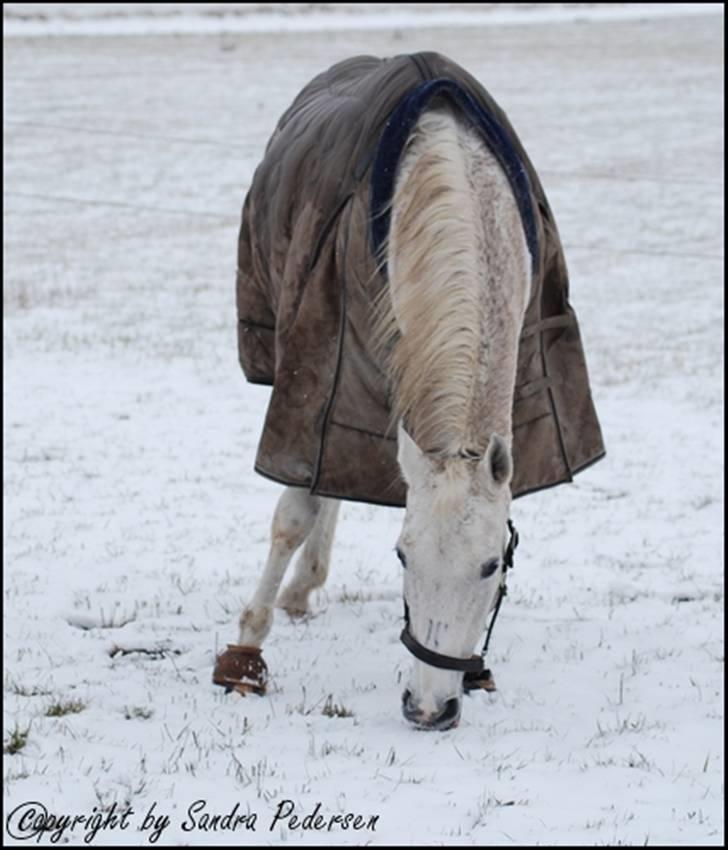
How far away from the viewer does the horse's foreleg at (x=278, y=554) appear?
4594mm

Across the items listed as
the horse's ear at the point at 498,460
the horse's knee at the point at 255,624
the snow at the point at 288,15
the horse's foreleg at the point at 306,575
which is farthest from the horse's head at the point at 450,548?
the snow at the point at 288,15

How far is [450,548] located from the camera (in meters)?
3.61

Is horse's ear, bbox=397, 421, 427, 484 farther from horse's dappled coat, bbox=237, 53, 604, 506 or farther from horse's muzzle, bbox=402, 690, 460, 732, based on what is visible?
horse's muzzle, bbox=402, 690, 460, 732

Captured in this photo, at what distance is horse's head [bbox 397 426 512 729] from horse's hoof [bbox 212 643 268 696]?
0.84 metres

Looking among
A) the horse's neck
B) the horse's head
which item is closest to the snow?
the horse's neck

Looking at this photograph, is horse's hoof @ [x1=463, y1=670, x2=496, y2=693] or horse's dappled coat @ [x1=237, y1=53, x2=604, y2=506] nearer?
horse's dappled coat @ [x1=237, y1=53, x2=604, y2=506]

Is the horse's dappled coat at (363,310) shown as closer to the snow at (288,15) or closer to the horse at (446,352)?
the horse at (446,352)

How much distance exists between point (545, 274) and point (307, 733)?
73.1 inches

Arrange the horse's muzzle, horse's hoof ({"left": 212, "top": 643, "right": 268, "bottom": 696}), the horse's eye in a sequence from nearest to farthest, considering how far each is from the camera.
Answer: the horse's eye → the horse's muzzle → horse's hoof ({"left": 212, "top": 643, "right": 268, "bottom": 696})

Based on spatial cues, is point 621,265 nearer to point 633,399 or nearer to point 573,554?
point 633,399

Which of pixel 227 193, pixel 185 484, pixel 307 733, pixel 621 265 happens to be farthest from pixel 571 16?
pixel 307 733

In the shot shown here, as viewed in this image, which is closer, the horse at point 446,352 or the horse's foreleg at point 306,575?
the horse at point 446,352

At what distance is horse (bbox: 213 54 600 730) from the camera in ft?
11.9

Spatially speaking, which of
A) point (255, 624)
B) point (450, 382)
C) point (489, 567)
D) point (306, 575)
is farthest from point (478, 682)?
point (450, 382)
